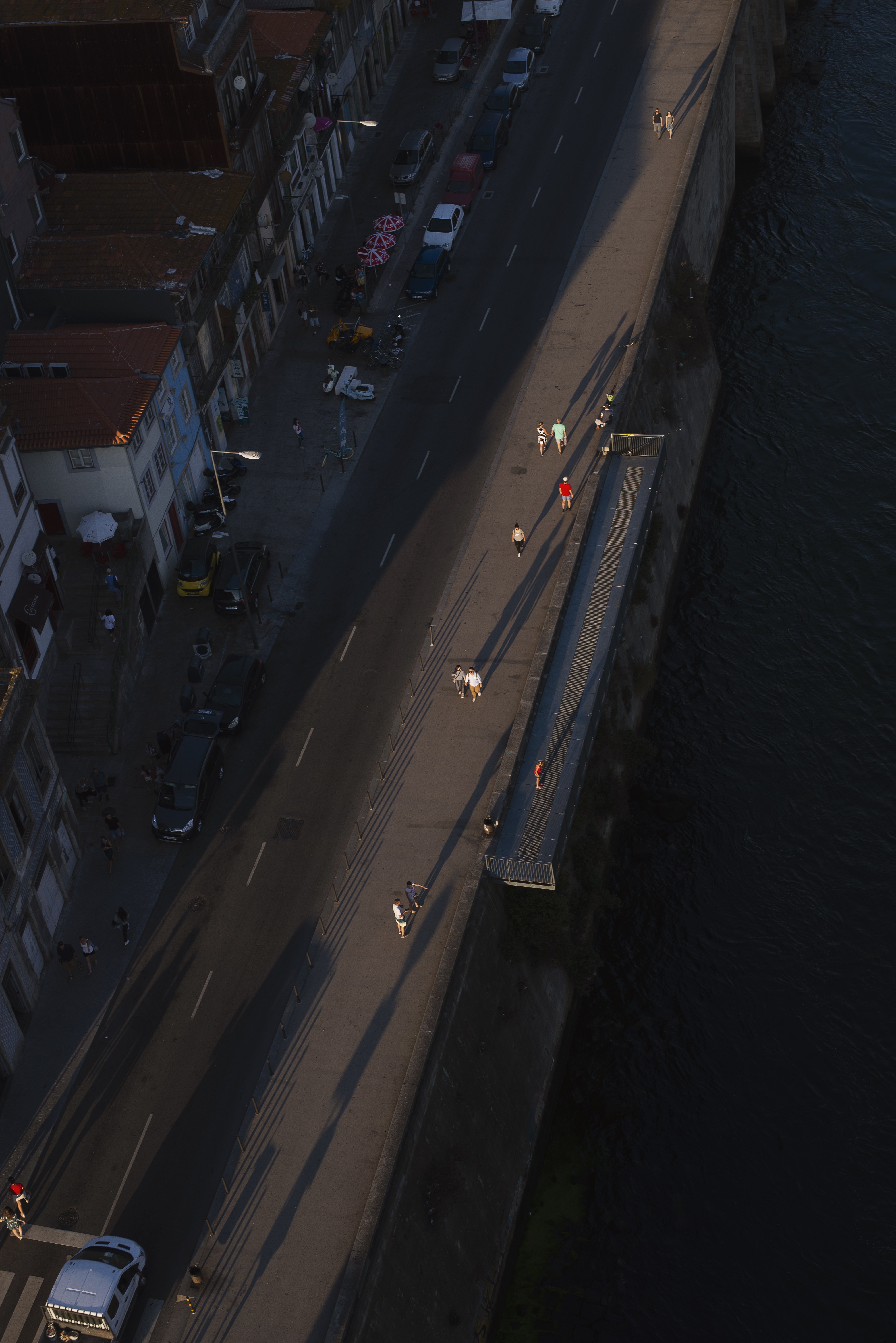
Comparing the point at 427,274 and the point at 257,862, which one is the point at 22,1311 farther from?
the point at 427,274

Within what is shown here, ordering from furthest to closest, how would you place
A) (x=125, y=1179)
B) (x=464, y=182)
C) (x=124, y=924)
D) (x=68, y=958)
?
1. (x=464, y=182)
2. (x=124, y=924)
3. (x=68, y=958)
4. (x=125, y=1179)

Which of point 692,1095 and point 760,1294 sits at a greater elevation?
point 692,1095

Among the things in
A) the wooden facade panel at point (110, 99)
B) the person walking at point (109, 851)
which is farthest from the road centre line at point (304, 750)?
the wooden facade panel at point (110, 99)

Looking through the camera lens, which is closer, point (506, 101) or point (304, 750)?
point (304, 750)

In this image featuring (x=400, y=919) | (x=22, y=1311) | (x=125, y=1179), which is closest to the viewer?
(x=22, y=1311)

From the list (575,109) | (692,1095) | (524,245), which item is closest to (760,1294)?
(692,1095)

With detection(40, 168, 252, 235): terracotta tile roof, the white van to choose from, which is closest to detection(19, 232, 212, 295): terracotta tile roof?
detection(40, 168, 252, 235): terracotta tile roof

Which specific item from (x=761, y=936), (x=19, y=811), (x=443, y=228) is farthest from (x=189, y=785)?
(x=443, y=228)

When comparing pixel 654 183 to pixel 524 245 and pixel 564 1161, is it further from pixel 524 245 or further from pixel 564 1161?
pixel 564 1161
